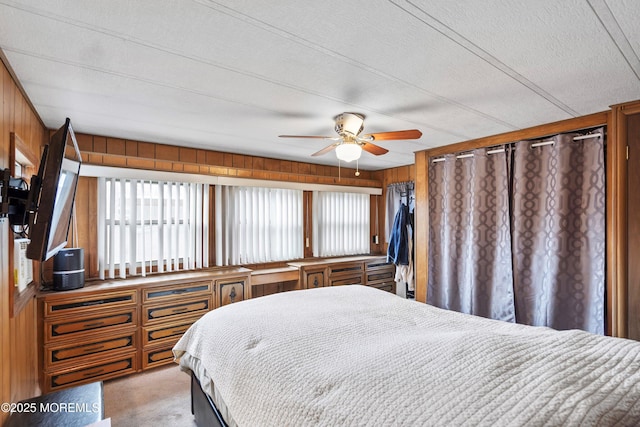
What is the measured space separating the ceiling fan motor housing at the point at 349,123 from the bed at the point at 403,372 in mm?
1355

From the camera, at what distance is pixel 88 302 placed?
107 inches

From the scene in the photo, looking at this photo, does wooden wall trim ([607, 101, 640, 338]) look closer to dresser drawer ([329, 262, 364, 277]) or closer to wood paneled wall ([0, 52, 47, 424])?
dresser drawer ([329, 262, 364, 277])

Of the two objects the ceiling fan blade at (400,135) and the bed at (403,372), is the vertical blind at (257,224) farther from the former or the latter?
the ceiling fan blade at (400,135)

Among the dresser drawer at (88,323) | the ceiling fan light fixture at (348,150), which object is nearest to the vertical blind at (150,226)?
the dresser drawer at (88,323)

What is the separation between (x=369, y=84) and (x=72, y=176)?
174cm

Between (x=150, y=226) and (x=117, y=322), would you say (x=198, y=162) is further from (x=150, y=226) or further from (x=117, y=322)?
(x=117, y=322)

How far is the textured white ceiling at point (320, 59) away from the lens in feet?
4.00

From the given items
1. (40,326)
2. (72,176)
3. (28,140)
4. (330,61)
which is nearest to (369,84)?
(330,61)

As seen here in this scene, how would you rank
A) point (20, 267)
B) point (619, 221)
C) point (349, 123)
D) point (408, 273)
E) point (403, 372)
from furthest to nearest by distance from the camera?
point (408, 273)
point (349, 123)
point (619, 221)
point (20, 267)
point (403, 372)

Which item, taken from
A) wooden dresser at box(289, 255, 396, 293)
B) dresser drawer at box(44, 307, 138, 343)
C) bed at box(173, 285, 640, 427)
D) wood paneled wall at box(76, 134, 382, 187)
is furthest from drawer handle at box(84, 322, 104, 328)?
wooden dresser at box(289, 255, 396, 293)

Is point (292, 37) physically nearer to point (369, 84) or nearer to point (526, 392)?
point (369, 84)

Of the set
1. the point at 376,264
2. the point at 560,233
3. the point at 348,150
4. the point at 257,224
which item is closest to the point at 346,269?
the point at 376,264

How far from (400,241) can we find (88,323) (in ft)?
11.5

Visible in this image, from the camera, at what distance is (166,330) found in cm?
311
